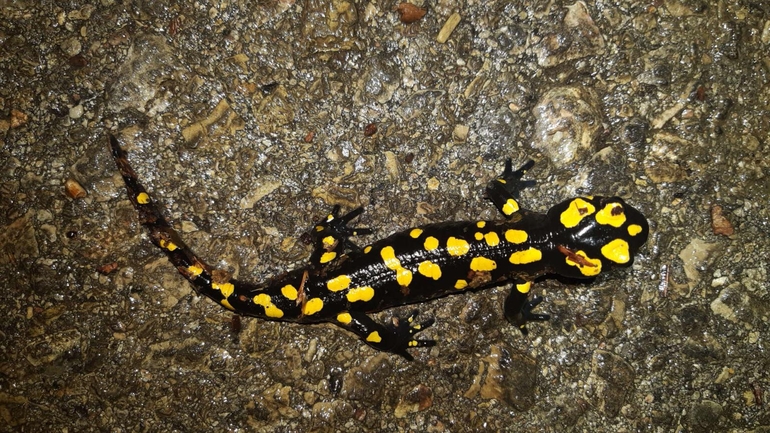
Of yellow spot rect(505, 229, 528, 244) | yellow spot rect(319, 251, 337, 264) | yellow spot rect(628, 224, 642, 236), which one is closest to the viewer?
yellow spot rect(628, 224, 642, 236)

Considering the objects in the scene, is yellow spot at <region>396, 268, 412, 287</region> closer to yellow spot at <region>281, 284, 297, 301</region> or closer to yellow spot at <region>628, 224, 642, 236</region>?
yellow spot at <region>281, 284, 297, 301</region>

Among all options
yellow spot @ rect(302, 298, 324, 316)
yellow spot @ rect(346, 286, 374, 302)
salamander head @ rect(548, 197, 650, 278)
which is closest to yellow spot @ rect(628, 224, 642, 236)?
salamander head @ rect(548, 197, 650, 278)

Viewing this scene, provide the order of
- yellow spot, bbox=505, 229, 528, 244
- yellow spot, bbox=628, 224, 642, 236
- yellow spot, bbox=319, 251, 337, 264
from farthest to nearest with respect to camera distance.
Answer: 1. yellow spot, bbox=319, 251, 337, 264
2. yellow spot, bbox=505, 229, 528, 244
3. yellow spot, bbox=628, 224, 642, 236

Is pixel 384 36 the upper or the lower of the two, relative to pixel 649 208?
upper


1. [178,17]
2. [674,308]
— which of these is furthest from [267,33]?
[674,308]

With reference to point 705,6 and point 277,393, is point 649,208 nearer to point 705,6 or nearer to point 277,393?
point 705,6

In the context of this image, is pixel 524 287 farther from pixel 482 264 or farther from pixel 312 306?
pixel 312 306
